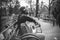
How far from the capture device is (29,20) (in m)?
2.72

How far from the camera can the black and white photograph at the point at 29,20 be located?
7.94ft

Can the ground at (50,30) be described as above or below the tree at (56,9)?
below

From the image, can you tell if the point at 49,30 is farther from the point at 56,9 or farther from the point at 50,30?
the point at 56,9

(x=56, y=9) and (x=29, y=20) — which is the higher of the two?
(x=56, y=9)

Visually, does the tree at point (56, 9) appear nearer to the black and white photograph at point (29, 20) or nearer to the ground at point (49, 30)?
the black and white photograph at point (29, 20)

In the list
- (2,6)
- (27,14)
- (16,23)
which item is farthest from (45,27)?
(2,6)

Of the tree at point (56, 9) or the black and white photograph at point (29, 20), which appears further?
the tree at point (56, 9)

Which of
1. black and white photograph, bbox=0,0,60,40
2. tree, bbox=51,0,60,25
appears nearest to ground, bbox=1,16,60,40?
black and white photograph, bbox=0,0,60,40

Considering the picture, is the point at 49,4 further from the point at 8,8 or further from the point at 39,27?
the point at 8,8

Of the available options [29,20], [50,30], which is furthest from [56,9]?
[29,20]

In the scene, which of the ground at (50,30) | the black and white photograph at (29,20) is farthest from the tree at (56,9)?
the ground at (50,30)

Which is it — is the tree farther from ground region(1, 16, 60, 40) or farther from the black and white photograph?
ground region(1, 16, 60, 40)

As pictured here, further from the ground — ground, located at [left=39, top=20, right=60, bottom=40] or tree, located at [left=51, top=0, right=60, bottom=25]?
tree, located at [left=51, top=0, right=60, bottom=25]

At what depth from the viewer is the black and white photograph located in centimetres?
242
